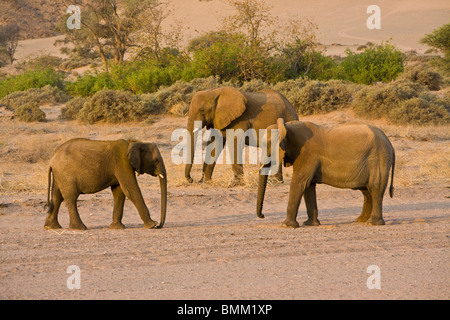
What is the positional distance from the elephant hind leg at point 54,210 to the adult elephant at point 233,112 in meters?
3.53

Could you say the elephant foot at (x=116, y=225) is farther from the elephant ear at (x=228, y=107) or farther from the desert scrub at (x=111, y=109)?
the desert scrub at (x=111, y=109)

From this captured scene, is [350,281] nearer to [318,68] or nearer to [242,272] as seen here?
[242,272]

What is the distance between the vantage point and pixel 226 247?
24.8ft

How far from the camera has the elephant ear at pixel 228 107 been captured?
1196 centimetres

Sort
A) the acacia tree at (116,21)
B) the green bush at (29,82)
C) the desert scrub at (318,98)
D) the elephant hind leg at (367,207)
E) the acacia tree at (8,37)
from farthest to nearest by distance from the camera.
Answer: the acacia tree at (8,37)
the acacia tree at (116,21)
the green bush at (29,82)
the desert scrub at (318,98)
the elephant hind leg at (367,207)

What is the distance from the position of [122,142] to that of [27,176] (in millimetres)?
5464

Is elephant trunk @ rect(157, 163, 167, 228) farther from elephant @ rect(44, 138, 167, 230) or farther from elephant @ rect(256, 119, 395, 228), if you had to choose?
elephant @ rect(256, 119, 395, 228)

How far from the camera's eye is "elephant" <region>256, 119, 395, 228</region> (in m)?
8.65

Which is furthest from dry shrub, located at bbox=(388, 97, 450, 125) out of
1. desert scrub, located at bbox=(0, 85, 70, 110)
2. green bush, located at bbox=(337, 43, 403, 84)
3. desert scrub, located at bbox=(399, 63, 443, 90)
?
desert scrub, located at bbox=(0, 85, 70, 110)

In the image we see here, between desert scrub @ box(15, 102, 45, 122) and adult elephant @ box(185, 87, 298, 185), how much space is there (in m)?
8.96

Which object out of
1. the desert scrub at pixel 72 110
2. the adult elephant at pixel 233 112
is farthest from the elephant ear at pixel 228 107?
the desert scrub at pixel 72 110

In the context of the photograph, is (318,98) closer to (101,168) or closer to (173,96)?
(173,96)

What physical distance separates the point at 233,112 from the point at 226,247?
15.7 ft

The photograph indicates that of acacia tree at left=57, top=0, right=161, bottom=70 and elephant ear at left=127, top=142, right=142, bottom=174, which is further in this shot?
acacia tree at left=57, top=0, right=161, bottom=70
